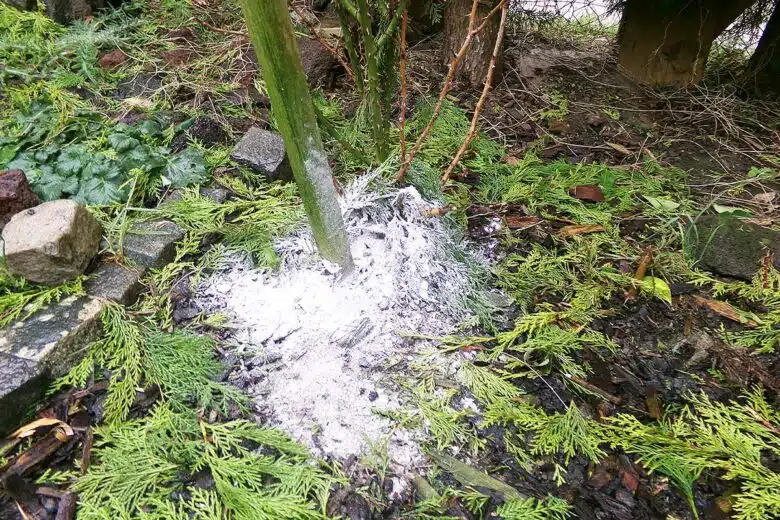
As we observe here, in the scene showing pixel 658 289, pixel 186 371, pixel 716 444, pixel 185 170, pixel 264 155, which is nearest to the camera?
pixel 716 444

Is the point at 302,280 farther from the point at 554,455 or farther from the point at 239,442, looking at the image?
the point at 554,455

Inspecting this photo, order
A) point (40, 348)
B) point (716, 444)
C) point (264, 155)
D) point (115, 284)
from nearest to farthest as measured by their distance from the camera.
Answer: point (716, 444)
point (40, 348)
point (115, 284)
point (264, 155)

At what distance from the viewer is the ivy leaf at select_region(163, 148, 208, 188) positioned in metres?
2.56

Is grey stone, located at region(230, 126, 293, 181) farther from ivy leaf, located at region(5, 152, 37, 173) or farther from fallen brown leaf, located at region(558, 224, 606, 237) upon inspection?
fallen brown leaf, located at region(558, 224, 606, 237)

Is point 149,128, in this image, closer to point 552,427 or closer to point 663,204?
point 552,427

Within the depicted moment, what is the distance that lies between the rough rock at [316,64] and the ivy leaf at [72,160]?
151 cm

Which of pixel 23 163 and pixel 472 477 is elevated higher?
pixel 23 163

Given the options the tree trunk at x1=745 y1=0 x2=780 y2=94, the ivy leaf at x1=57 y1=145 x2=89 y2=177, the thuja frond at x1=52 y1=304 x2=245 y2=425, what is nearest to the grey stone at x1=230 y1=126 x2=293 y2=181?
the ivy leaf at x1=57 y1=145 x2=89 y2=177

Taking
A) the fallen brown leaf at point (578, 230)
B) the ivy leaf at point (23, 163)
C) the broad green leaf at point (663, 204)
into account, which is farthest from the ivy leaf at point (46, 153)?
the broad green leaf at point (663, 204)

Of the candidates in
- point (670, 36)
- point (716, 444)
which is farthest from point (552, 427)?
point (670, 36)

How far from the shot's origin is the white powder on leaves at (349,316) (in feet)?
5.72

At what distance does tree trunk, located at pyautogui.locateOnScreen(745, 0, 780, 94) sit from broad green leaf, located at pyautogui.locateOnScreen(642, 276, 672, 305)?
2.32m

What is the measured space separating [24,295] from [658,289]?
2.62 meters

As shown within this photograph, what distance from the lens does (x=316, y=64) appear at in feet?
11.3
